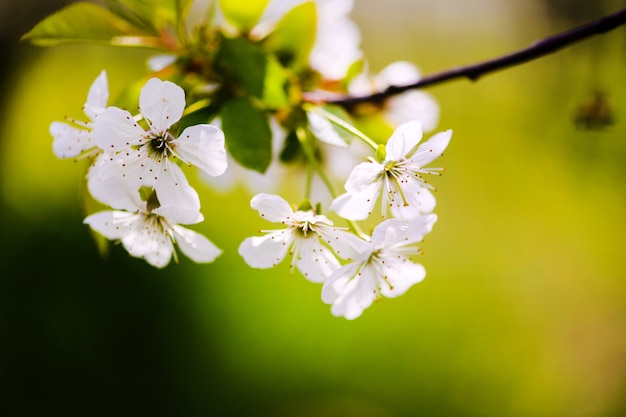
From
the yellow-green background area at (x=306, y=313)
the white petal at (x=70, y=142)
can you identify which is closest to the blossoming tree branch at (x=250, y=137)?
the white petal at (x=70, y=142)

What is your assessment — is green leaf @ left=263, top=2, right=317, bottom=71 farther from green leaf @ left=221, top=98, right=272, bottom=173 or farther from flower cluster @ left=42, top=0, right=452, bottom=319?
green leaf @ left=221, top=98, right=272, bottom=173

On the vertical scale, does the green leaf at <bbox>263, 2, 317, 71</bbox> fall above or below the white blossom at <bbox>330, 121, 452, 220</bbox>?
above

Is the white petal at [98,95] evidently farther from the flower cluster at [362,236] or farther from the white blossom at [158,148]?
the flower cluster at [362,236]

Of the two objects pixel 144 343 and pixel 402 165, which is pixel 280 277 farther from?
pixel 402 165

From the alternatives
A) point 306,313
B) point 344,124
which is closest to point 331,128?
point 344,124

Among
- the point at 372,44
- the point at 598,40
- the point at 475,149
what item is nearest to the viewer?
the point at 598,40

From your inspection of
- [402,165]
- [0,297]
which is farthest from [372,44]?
[402,165]

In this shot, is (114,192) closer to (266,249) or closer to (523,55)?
(266,249)

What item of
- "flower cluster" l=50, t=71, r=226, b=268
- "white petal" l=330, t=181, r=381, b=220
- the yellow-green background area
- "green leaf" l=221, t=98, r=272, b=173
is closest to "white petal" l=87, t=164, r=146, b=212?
"flower cluster" l=50, t=71, r=226, b=268
